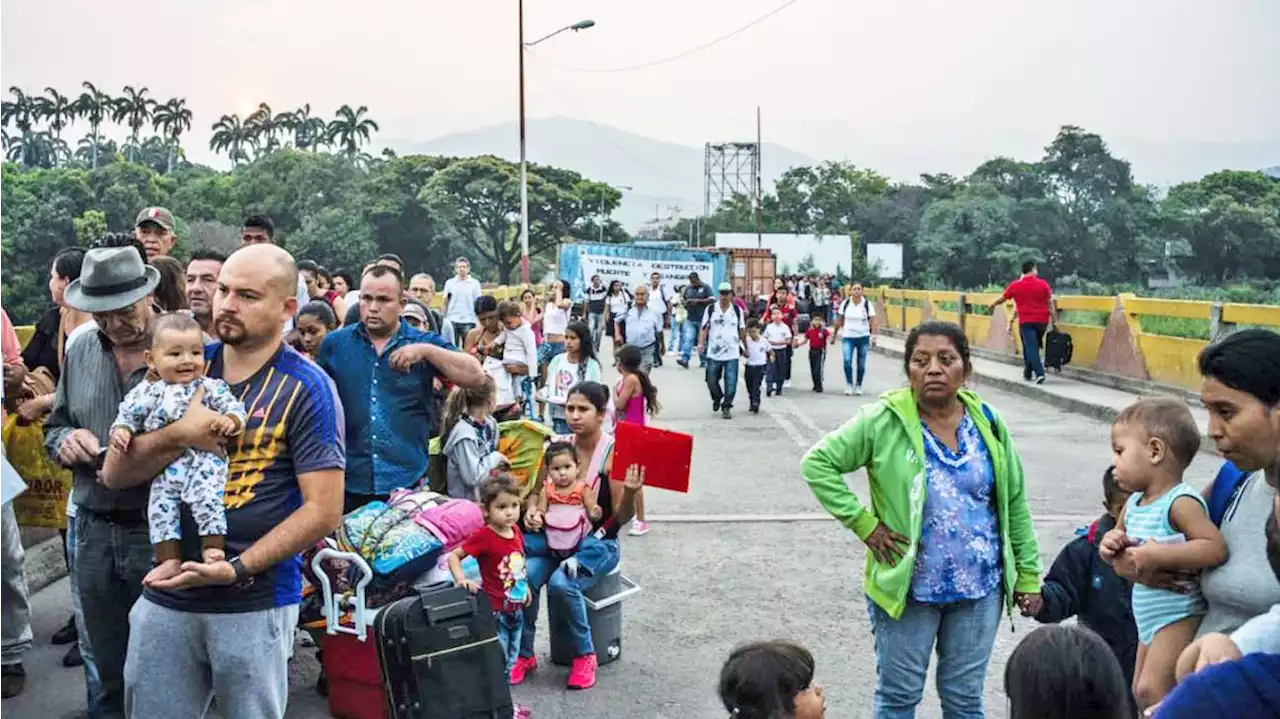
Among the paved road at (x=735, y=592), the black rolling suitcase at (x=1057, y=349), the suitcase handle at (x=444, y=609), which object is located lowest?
the paved road at (x=735, y=592)

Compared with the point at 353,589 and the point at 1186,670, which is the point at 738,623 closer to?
the point at 353,589

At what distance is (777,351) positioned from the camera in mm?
18250

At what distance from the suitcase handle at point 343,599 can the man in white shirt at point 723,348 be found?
1096cm

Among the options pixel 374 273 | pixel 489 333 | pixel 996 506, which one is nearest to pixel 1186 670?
pixel 996 506

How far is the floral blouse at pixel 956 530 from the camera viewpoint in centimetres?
402

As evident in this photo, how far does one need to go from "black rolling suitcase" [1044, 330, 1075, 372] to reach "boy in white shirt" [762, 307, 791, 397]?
14.7 ft

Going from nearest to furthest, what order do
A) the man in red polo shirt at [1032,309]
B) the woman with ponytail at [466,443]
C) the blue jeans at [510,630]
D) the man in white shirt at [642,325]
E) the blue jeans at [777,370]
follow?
the blue jeans at [510,630], the woman with ponytail at [466,443], the man in white shirt at [642,325], the blue jeans at [777,370], the man in red polo shirt at [1032,309]

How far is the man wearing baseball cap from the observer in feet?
23.5

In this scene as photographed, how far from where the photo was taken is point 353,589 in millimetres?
4848

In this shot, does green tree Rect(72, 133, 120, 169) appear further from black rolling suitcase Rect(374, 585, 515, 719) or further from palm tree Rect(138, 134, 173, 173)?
black rolling suitcase Rect(374, 585, 515, 719)

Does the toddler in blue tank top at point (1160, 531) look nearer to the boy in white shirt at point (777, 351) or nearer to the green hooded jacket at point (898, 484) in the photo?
the green hooded jacket at point (898, 484)

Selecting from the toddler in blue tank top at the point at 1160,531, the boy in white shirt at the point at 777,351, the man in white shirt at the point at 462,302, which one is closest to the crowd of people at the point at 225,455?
the toddler in blue tank top at the point at 1160,531

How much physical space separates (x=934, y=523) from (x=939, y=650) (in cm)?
48

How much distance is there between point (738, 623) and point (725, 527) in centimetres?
245
